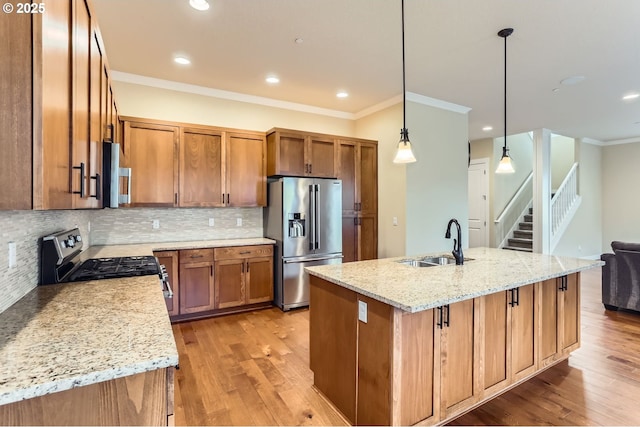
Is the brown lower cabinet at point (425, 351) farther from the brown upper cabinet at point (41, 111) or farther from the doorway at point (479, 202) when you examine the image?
the doorway at point (479, 202)

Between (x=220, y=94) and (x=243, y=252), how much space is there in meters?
2.18

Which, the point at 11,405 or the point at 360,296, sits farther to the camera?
the point at 360,296

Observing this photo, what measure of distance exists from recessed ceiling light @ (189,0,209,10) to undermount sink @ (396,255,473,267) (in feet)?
8.37

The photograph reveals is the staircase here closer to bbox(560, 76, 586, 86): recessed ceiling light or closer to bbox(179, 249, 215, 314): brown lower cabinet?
bbox(560, 76, 586, 86): recessed ceiling light

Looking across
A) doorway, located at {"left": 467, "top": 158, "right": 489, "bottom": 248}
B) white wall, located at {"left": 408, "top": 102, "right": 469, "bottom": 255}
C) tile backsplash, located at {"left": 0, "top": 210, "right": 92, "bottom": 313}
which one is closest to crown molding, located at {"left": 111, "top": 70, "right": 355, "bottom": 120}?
white wall, located at {"left": 408, "top": 102, "right": 469, "bottom": 255}

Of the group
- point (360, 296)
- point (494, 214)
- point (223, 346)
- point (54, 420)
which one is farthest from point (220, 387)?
point (494, 214)

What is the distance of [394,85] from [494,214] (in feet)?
15.7

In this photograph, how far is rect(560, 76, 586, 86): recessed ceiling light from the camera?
3926 mm

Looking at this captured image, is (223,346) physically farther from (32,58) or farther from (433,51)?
(433,51)

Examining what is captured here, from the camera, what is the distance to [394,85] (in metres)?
4.18

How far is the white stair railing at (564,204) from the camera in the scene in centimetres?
686

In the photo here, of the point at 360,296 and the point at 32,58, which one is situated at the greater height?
the point at 32,58

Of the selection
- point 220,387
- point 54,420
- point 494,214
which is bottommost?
point 220,387

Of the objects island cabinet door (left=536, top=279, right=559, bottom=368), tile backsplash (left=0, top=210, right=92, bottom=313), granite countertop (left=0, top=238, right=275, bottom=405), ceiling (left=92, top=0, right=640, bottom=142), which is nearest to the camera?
granite countertop (left=0, top=238, right=275, bottom=405)
